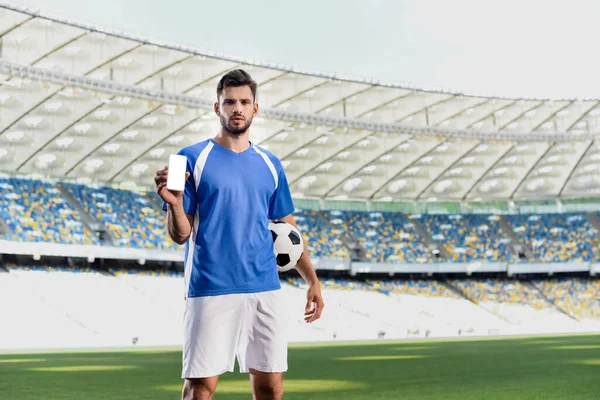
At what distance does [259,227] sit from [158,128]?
4105 cm

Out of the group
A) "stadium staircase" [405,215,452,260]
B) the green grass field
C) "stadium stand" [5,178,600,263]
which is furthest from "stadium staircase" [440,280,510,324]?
the green grass field

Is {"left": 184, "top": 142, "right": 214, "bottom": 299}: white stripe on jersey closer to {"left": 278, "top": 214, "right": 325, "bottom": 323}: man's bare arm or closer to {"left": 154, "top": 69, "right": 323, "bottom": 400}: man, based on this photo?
{"left": 154, "top": 69, "right": 323, "bottom": 400}: man

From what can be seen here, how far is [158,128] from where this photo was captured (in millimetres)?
44719

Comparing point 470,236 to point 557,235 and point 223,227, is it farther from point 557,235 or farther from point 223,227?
point 223,227

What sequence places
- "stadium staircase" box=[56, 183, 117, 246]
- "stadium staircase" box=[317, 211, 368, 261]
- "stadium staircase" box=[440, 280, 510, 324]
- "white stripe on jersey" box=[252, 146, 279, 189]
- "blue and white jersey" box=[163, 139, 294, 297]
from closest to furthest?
"blue and white jersey" box=[163, 139, 294, 297] → "white stripe on jersey" box=[252, 146, 279, 189] → "stadium staircase" box=[56, 183, 117, 246] → "stadium staircase" box=[440, 280, 510, 324] → "stadium staircase" box=[317, 211, 368, 261]

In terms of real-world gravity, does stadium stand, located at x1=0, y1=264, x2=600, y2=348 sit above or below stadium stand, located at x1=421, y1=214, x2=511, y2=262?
below

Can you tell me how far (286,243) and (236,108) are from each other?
3.10 feet

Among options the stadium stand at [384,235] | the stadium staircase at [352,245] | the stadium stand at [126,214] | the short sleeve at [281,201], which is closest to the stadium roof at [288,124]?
the stadium stand at [126,214]

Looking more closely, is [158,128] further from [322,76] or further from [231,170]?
[231,170]

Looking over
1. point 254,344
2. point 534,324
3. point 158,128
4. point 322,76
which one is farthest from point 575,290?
point 254,344

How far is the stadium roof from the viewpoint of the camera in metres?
36.4

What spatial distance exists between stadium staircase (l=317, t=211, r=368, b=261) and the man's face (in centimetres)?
5237

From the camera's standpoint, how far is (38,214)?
149 ft

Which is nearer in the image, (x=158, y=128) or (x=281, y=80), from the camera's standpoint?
(x=281, y=80)
